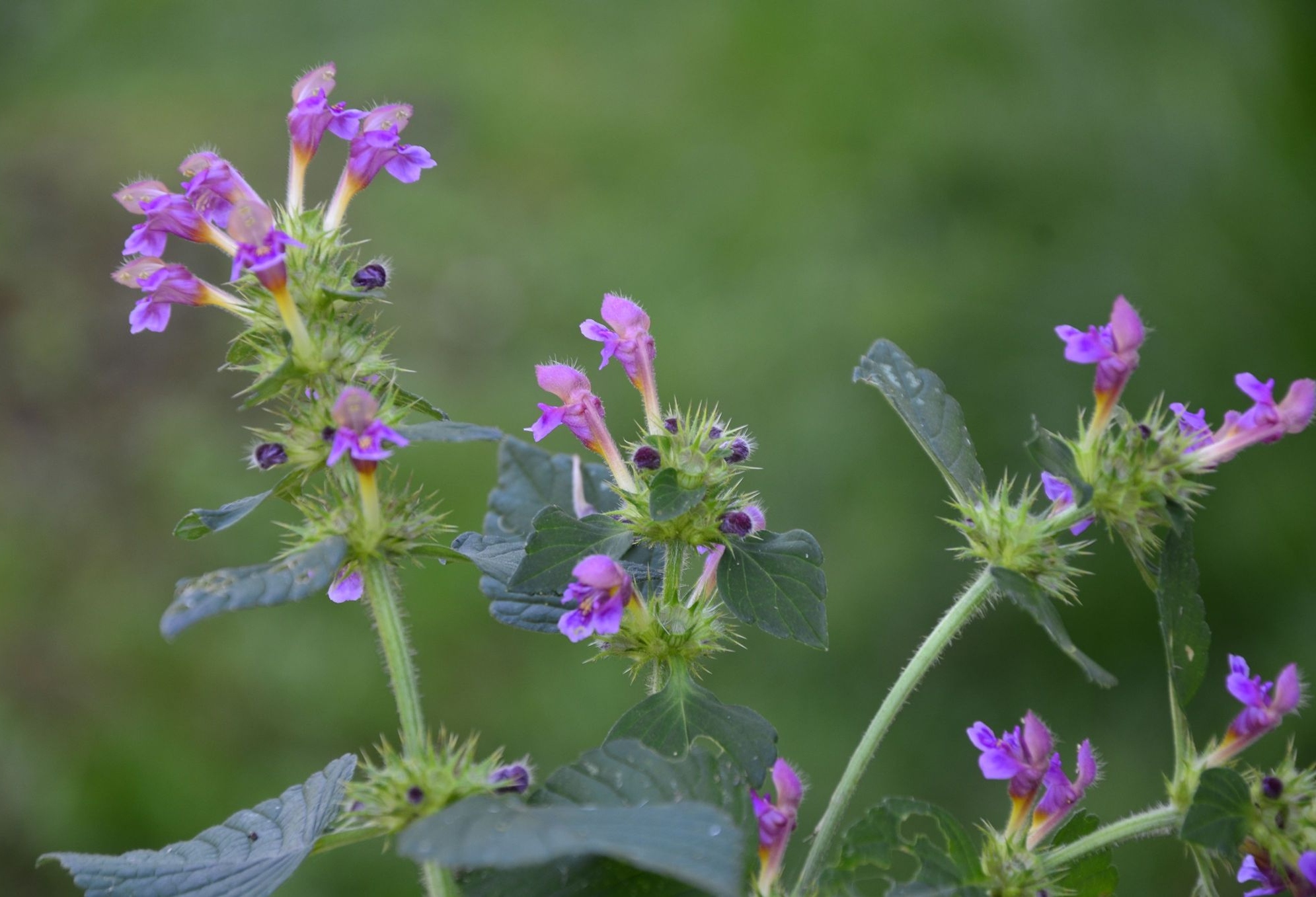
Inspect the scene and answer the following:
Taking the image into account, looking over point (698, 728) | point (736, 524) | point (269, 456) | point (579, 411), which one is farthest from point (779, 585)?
point (269, 456)

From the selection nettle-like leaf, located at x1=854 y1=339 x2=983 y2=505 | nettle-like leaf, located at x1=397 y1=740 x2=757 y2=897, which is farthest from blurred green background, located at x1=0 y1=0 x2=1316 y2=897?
nettle-like leaf, located at x1=397 y1=740 x2=757 y2=897

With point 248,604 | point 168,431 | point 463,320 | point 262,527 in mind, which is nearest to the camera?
point 248,604

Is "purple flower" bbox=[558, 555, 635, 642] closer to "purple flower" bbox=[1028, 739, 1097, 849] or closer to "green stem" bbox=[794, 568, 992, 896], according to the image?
"green stem" bbox=[794, 568, 992, 896]

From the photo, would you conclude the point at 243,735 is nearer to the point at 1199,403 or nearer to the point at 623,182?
the point at 623,182

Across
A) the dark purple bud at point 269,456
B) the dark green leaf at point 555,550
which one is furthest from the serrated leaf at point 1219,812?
the dark purple bud at point 269,456

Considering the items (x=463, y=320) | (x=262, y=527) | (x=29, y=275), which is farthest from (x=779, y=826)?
(x=29, y=275)

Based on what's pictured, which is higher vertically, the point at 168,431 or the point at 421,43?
the point at 421,43
